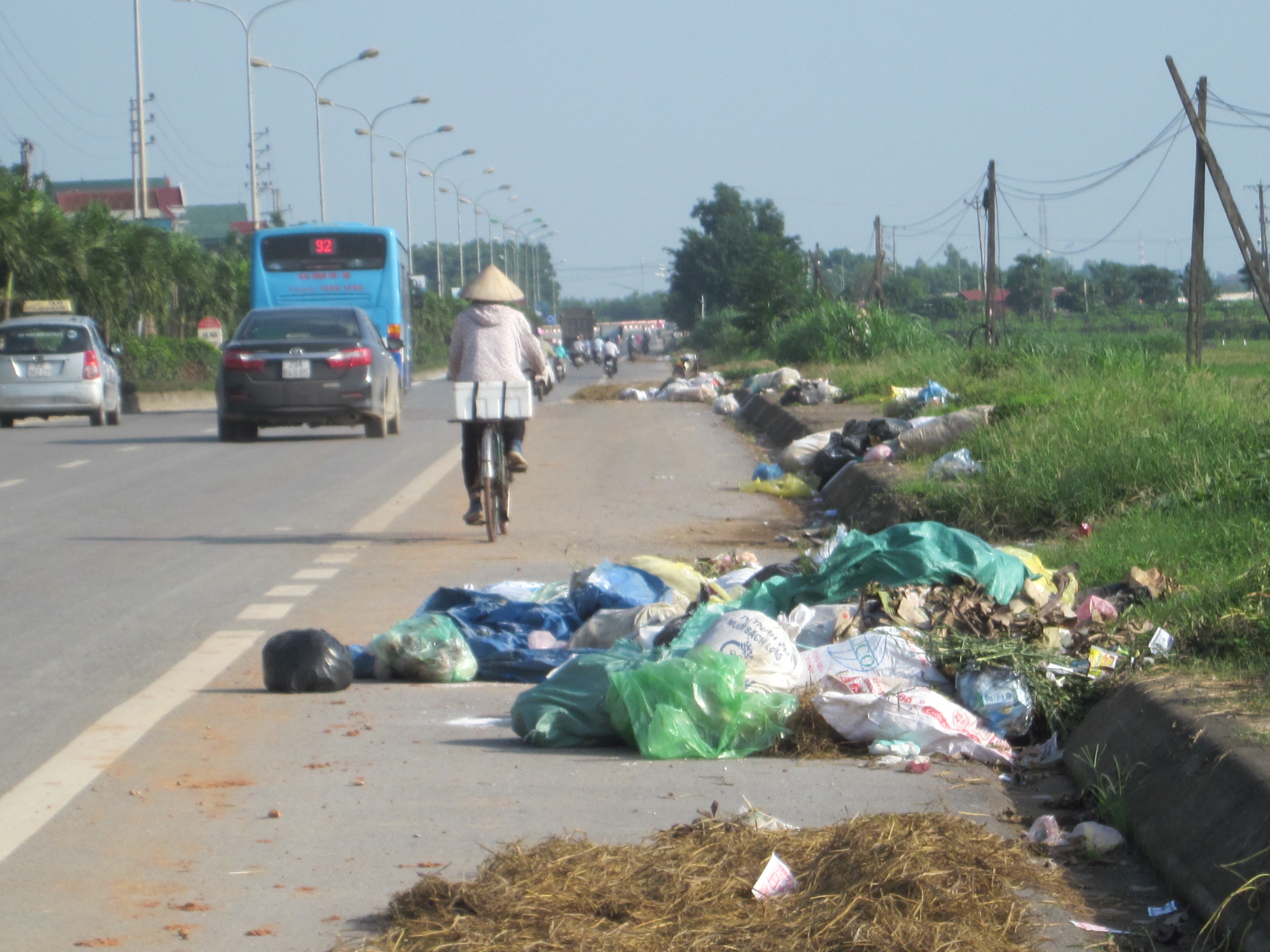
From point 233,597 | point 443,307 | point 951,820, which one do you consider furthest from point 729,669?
point 443,307

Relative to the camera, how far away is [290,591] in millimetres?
8492

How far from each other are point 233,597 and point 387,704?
261cm

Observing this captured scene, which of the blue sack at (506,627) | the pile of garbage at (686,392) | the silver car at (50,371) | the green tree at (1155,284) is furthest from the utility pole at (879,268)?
the green tree at (1155,284)

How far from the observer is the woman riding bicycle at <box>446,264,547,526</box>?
34.9 ft

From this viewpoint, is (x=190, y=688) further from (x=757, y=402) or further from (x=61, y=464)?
(x=757, y=402)

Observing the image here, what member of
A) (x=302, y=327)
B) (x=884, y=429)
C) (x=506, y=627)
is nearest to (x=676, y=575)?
(x=506, y=627)

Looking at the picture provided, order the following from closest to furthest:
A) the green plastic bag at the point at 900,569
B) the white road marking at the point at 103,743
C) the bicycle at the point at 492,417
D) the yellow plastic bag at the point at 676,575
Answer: the white road marking at the point at 103,743, the green plastic bag at the point at 900,569, the yellow plastic bag at the point at 676,575, the bicycle at the point at 492,417

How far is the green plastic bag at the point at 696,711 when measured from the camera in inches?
200

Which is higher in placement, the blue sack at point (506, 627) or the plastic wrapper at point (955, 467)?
the plastic wrapper at point (955, 467)

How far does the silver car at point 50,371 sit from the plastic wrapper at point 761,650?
828 inches

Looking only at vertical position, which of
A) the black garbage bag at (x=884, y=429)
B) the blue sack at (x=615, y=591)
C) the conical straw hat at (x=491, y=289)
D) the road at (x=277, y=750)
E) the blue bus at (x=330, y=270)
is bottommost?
the road at (x=277, y=750)

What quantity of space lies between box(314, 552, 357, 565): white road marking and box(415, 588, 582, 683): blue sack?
228 centimetres

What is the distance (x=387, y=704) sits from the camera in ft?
19.7

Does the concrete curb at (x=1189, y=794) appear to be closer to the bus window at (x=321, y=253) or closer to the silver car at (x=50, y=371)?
the silver car at (x=50, y=371)
